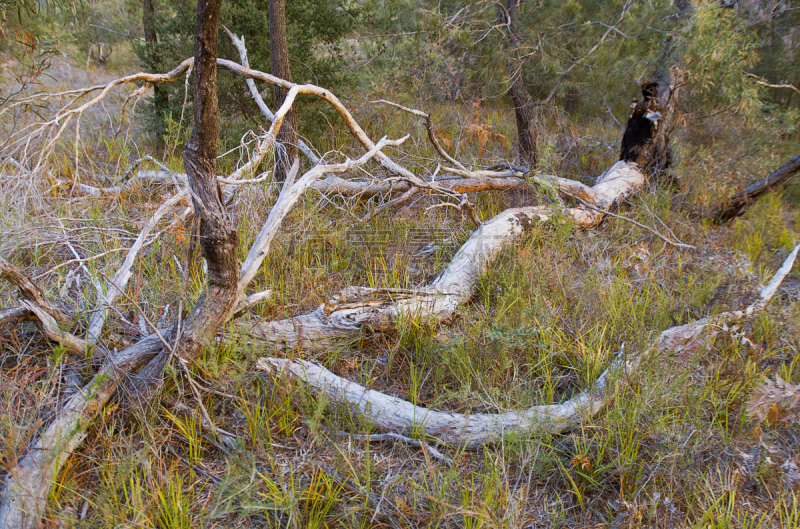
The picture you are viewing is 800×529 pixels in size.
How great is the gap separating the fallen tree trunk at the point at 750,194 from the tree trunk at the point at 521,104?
185 centimetres

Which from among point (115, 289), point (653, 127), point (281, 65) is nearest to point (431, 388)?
point (115, 289)

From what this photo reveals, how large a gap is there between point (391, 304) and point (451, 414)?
787mm

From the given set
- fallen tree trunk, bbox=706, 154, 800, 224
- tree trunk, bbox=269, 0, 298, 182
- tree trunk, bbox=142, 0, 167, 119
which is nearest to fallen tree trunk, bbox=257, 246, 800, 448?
tree trunk, bbox=269, 0, 298, 182

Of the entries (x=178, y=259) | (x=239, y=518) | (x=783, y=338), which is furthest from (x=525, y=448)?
(x=178, y=259)

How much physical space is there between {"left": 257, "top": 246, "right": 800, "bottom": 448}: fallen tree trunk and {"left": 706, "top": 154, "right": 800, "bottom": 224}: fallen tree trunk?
292 centimetres

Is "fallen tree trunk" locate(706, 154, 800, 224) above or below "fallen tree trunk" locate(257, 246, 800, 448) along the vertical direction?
above

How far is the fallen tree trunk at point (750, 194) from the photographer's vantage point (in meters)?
4.45

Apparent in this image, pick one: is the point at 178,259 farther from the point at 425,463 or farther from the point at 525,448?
the point at 525,448

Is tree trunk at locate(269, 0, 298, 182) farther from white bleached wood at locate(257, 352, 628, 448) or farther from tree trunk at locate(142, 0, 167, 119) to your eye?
white bleached wood at locate(257, 352, 628, 448)

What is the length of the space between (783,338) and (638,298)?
0.86 metres

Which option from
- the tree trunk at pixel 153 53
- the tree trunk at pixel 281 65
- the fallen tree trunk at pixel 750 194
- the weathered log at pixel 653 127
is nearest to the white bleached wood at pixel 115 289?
the tree trunk at pixel 281 65

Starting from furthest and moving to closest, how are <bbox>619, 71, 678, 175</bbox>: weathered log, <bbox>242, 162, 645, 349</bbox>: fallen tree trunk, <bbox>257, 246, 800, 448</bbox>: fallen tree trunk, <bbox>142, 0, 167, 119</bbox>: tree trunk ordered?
<bbox>142, 0, 167, 119</bbox>: tree trunk
<bbox>619, 71, 678, 175</bbox>: weathered log
<bbox>242, 162, 645, 349</bbox>: fallen tree trunk
<bbox>257, 246, 800, 448</bbox>: fallen tree trunk

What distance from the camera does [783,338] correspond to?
2873 millimetres

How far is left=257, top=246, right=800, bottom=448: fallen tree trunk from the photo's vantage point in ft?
7.12
